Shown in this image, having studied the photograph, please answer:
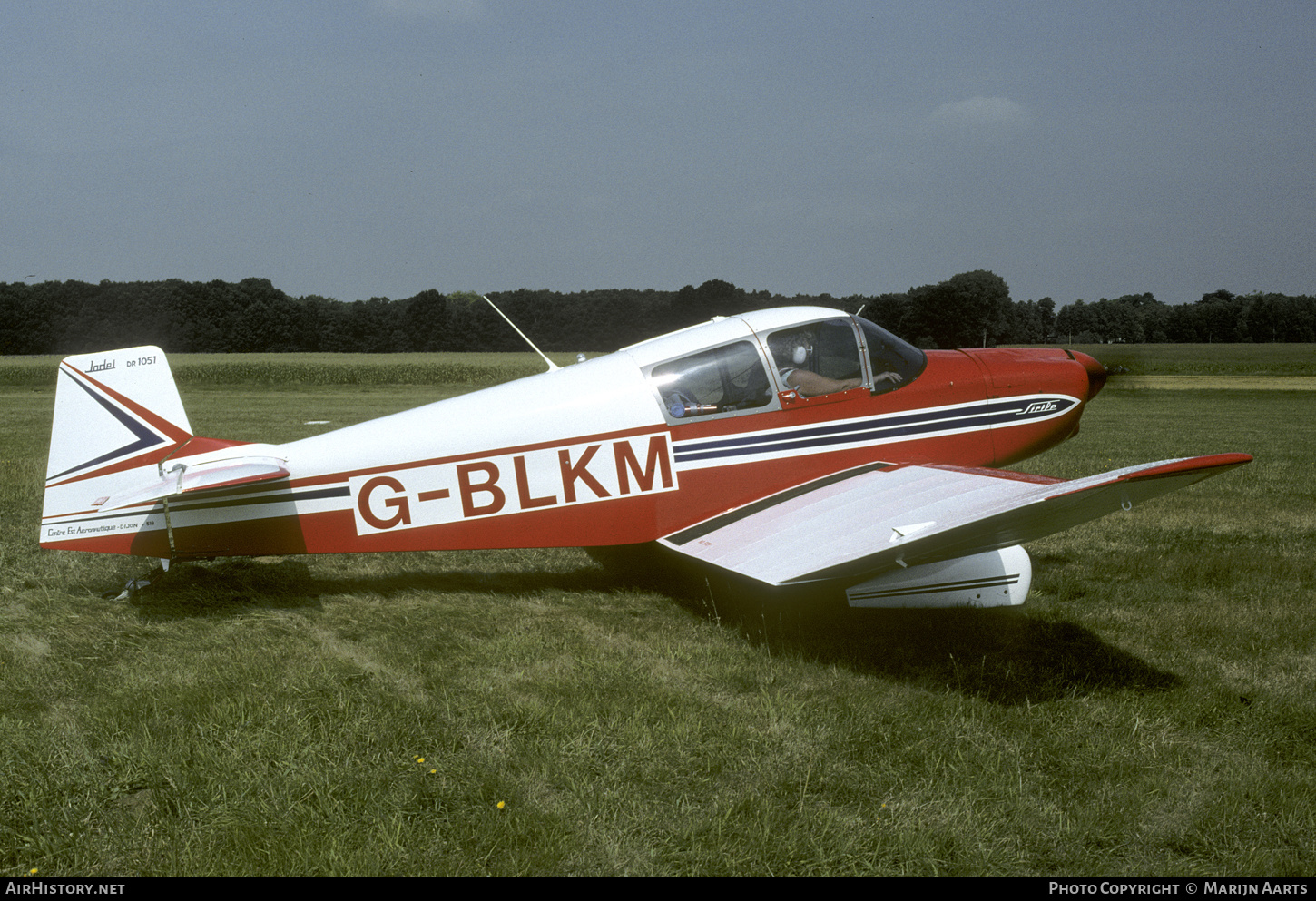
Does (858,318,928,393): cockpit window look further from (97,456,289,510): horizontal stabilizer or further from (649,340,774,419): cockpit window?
(97,456,289,510): horizontal stabilizer

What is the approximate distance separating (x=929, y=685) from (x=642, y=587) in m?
2.44

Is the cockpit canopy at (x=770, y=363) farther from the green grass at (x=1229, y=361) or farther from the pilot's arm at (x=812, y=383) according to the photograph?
the green grass at (x=1229, y=361)

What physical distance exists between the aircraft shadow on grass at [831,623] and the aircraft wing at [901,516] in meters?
0.54

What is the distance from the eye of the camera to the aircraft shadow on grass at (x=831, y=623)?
434 cm

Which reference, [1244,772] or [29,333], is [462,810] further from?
[29,333]

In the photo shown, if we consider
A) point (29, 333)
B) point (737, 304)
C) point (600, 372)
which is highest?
point (29, 333)

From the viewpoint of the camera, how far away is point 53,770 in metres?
3.29

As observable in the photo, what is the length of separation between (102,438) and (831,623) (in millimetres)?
4544

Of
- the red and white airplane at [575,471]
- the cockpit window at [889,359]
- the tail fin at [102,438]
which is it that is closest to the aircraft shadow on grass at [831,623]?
the red and white airplane at [575,471]

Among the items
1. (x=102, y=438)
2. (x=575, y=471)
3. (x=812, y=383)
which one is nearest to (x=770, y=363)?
(x=812, y=383)

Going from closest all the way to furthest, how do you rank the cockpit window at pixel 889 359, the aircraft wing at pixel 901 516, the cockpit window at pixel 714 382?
the aircraft wing at pixel 901 516 → the cockpit window at pixel 714 382 → the cockpit window at pixel 889 359

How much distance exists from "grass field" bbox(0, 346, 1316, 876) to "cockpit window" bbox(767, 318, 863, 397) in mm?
1488
